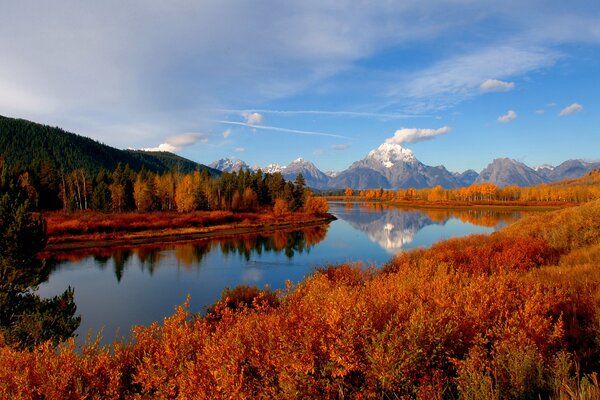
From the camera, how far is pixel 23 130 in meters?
200

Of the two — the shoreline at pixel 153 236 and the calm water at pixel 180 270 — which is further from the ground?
the shoreline at pixel 153 236

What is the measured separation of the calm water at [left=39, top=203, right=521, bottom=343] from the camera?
2183 cm

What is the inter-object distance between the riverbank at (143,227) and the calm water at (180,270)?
5.22m

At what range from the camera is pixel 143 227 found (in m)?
56.0

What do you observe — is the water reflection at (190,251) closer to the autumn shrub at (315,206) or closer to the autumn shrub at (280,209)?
the autumn shrub at (280,209)

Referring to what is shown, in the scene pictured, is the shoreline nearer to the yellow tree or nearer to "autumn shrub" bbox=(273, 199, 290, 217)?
"autumn shrub" bbox=(273, 199, 290, 217)

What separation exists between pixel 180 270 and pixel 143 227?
1064 inches

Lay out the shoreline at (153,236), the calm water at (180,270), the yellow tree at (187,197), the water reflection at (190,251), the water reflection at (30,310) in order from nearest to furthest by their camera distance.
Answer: the water reflection at (30,310) → the calm water at (180,270) → the water reflection at (190,251) → the shoreline at (153,236) → the yellow tree at (187,197)

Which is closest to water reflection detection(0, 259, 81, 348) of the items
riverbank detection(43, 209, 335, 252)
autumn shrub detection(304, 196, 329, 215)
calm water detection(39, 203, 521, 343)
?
calm water detection(39, 203, 521, 343)

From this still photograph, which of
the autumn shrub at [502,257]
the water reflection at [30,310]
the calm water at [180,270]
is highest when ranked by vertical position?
the autumn shrub at [502,257]

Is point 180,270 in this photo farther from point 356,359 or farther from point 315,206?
Result: point 315,206

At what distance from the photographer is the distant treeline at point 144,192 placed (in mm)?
74000

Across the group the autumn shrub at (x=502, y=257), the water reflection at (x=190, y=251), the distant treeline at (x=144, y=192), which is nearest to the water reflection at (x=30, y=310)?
the water reflection at (x=190, y=251)

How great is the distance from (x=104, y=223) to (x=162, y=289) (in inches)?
1306
